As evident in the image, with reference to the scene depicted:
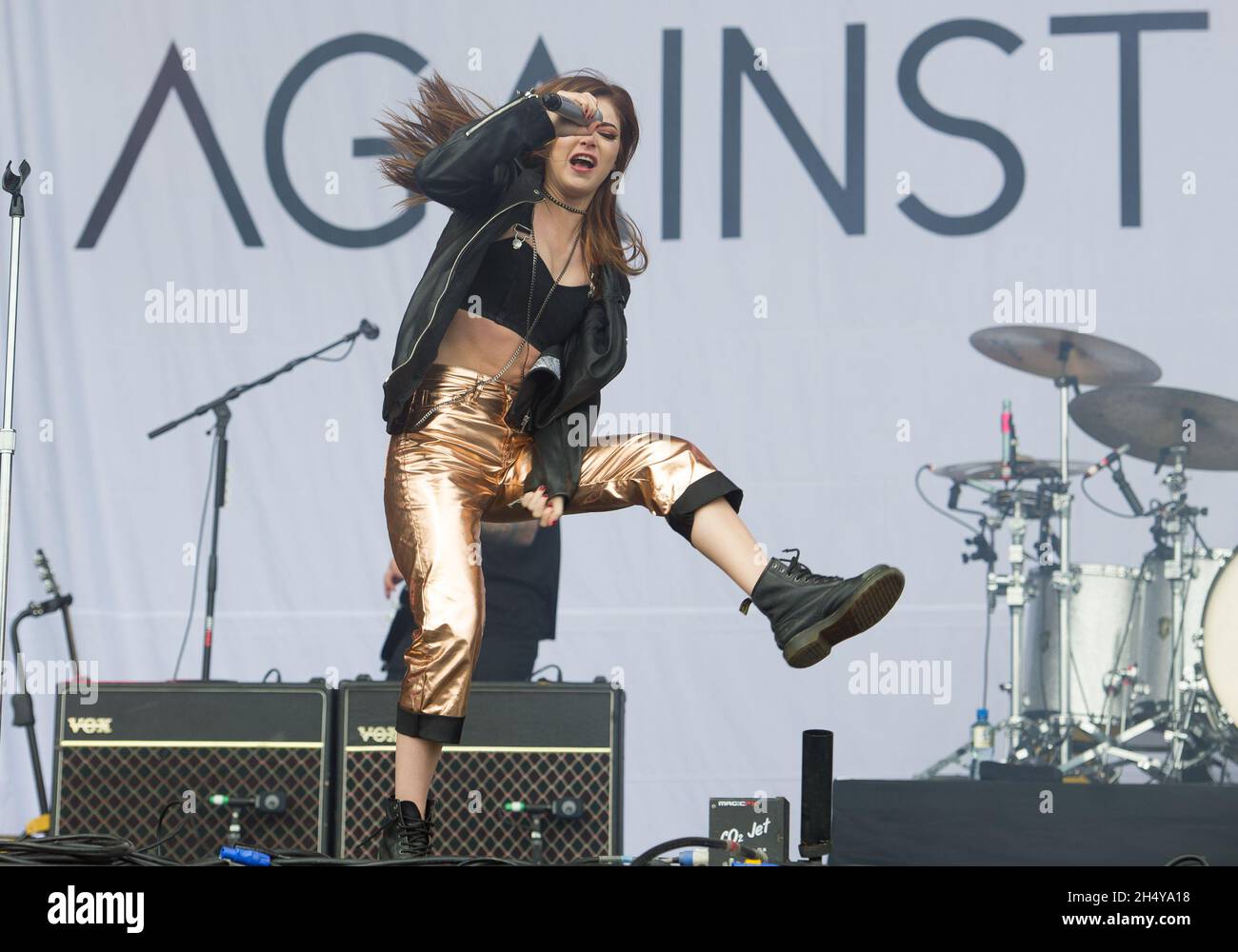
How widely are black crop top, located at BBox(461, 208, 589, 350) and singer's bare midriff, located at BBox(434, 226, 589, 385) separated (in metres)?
0.01

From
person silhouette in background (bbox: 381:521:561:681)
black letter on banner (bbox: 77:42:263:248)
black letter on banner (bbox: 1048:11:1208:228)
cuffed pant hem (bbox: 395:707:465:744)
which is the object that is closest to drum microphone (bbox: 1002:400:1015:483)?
black letter on banner (bbox: 1048:11:1208:228)

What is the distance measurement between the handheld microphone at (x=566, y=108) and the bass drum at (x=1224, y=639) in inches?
89.5

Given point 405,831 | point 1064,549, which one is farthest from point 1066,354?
point 405,831

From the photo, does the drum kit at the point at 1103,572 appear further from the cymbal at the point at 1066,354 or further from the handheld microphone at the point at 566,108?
the handheld microphone at the point at 566,108

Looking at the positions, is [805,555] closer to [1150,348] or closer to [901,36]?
[1150,348]

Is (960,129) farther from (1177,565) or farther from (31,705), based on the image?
(31,705)

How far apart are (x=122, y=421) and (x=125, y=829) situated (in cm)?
194

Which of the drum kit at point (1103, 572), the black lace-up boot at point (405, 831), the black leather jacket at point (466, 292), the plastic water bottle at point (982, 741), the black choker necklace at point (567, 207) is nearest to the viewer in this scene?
the black lace-up boot at point (405, 831)

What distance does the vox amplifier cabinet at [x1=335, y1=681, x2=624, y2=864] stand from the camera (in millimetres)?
3445

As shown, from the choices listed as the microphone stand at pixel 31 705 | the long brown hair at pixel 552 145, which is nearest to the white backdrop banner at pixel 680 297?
the microphone stand at pixel 31 705

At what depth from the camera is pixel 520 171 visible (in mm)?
3135

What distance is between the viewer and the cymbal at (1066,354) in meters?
4.70

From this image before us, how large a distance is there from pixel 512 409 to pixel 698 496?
0.43 meters

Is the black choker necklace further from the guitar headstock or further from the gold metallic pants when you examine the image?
the guitar headstock
